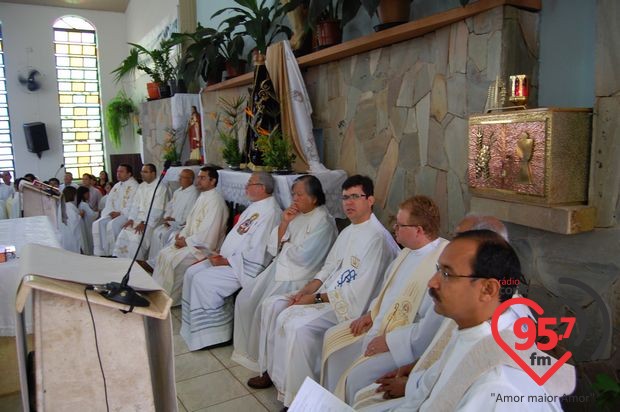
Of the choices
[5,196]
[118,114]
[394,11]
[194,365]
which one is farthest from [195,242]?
[118,114]

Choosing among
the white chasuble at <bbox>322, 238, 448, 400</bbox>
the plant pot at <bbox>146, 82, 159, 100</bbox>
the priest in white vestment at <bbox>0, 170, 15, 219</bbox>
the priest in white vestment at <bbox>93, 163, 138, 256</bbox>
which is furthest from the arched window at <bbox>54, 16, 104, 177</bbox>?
the white chasuble at <bbox>322, 238, 448, 400</bbox>

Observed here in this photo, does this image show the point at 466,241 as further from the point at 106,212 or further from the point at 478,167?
the point at 106,212

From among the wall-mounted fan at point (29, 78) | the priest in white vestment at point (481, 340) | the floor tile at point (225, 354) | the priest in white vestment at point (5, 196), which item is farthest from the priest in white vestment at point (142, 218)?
the wall-mounted fan at point (29, 78)

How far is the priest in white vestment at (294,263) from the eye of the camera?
12.1 feet

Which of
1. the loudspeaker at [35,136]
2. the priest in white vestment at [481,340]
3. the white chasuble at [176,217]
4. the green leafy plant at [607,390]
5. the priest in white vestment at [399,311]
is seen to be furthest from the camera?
the loudspeaker at [35,136]

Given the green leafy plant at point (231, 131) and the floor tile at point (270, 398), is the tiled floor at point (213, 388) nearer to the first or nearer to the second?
the floor tile at point (270, 398)

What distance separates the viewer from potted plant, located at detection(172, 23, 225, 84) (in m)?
6.13

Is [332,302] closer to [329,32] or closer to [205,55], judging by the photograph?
[329,32]

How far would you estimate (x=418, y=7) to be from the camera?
12.2ft

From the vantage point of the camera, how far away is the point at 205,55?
20.3 feet

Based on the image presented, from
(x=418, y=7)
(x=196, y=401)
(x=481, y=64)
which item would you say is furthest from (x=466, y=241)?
(x=418, y=7)

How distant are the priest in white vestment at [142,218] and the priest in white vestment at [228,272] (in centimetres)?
229

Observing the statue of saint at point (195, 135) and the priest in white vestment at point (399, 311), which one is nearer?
the priest in white vestment at point (399, 311)

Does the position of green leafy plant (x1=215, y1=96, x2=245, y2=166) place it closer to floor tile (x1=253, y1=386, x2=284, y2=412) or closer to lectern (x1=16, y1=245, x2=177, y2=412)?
floor tile (x1=253, y1=386, x2=284, y2=412)
